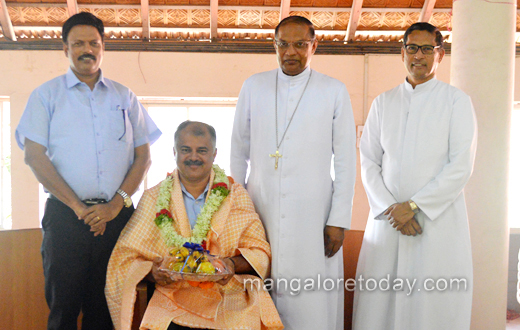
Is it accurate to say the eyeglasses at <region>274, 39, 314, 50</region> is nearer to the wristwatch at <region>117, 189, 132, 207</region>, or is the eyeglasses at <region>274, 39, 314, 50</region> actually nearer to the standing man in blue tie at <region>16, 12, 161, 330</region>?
the standing man in blue tie at <region>16, 12, 161, 330</region>

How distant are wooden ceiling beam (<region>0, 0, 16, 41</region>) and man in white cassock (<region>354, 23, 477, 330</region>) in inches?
236

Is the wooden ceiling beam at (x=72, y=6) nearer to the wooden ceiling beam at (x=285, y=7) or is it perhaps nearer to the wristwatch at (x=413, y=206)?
the wooden ceiling beam at (x=285, y=7)

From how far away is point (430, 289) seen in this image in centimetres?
317

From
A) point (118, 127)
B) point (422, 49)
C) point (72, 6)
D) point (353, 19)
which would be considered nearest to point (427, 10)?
point (353, 19)

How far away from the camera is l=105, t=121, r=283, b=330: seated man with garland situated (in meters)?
2.65

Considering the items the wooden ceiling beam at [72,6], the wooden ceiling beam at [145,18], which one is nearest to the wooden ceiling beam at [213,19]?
the wooden ceiling beam at [145,18]

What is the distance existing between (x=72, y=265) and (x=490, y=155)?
337 centimetres

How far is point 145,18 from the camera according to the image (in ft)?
23.1

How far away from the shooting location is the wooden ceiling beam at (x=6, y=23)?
22.2 feet

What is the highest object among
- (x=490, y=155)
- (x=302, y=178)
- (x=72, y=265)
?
(x=490, y=155)

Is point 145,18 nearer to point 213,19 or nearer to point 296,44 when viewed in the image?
point 213,19

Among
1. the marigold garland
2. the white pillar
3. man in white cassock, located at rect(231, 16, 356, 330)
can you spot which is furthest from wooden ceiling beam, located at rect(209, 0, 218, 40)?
the marigold garland

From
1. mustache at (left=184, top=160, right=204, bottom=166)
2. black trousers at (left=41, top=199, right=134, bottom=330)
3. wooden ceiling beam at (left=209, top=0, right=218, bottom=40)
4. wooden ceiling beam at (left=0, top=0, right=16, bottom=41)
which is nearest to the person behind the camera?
black trousers at (left=41, top=199, right=134, bottom=330)

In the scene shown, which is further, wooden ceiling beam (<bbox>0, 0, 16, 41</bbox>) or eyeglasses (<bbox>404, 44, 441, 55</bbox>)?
wooden ceiling beam (<bbox>0, 0, 16, 41</bbox>)
